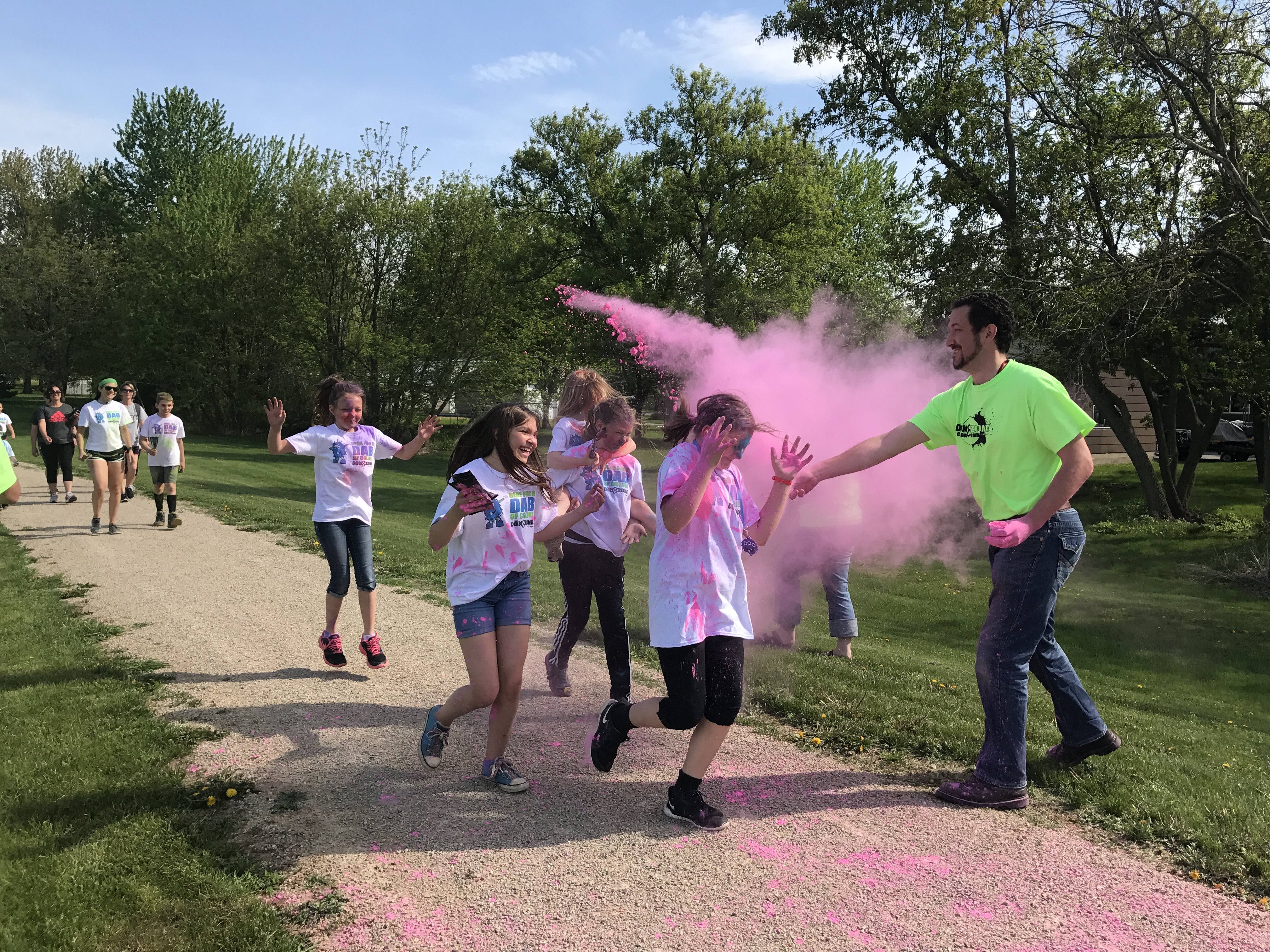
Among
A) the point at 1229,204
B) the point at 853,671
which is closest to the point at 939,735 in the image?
the point at 853,671

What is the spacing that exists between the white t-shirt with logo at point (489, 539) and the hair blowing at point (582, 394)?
114cm

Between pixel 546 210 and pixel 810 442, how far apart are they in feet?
93.8

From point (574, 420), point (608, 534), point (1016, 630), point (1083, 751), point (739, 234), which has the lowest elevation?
point (1083, 751)

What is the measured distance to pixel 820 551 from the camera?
7.41 metres

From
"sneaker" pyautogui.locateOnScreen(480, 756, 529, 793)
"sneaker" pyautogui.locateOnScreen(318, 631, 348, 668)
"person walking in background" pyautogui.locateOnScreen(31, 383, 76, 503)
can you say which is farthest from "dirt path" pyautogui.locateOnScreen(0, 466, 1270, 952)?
"person walking in background" pyautogui.locateOnScreen(31, 383, 76, 503)

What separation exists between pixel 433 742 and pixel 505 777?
0.42 meters

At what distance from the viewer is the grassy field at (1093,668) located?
4184 mm

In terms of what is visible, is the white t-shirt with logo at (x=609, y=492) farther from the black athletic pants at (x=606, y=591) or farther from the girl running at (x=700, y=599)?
the girl running at (x=700, y=599)

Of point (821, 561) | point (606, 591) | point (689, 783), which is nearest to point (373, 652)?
point (606, 591)

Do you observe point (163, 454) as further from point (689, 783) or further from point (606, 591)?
point (689, 783)

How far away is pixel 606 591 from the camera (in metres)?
5.29

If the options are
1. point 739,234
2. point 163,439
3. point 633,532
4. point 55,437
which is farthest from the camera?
point 739,234

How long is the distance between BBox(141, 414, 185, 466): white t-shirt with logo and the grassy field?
1.37 meters

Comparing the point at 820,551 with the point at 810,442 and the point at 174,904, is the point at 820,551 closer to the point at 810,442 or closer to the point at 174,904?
the point at 810,442
